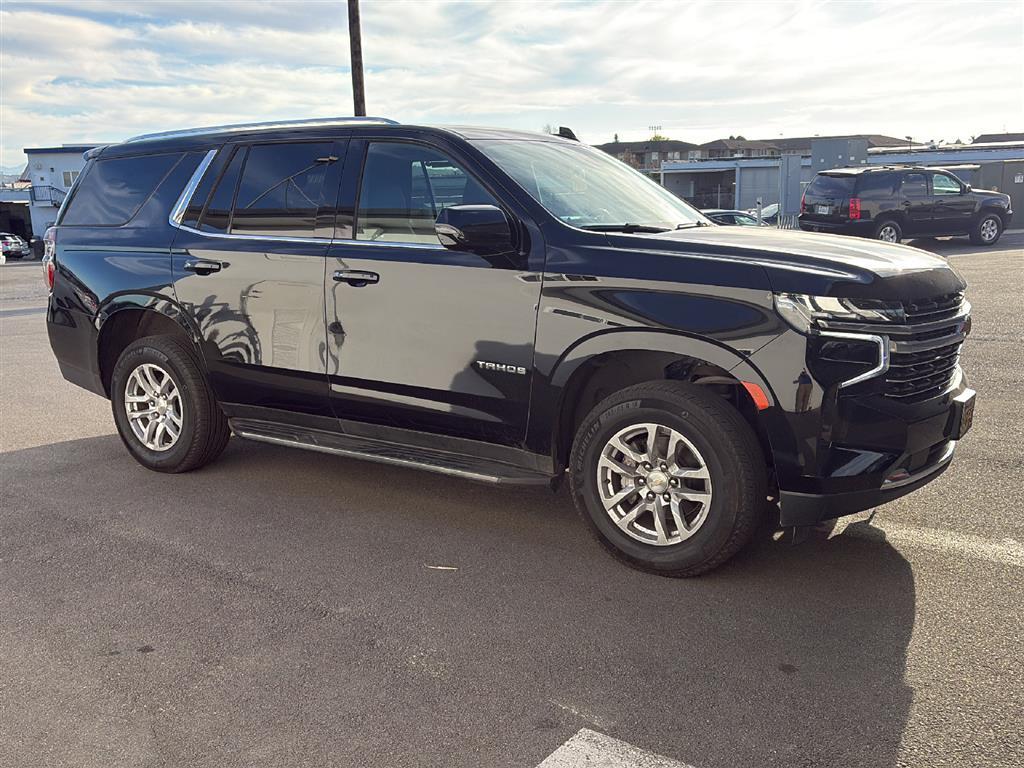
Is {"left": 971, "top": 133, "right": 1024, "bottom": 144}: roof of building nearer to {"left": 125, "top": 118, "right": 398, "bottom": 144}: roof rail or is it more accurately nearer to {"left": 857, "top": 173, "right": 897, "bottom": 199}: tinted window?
{"left": 857, "top": 173, "right": 897, "bottom": 199}: tinted window

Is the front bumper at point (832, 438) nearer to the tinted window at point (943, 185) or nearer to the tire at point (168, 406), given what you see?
the tire at point (168, 406)

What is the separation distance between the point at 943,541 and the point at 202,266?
407 cm

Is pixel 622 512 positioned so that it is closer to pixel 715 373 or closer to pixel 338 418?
pixel 715 373

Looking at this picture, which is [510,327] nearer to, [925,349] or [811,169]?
[925,349]

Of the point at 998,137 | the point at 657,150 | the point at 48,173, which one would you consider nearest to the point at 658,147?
the point at 657,150

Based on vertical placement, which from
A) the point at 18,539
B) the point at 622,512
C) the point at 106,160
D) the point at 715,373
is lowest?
the point at 18,539

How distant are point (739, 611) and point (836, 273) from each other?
1.37 meters

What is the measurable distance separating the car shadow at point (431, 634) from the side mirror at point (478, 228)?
4.62 feet

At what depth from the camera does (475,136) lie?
15.9 ft

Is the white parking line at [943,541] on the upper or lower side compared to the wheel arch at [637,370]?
lower

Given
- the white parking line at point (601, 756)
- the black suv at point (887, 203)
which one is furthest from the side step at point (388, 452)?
the black suv at point (887, 203)

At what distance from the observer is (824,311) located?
3672mm

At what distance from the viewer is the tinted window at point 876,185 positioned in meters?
19.5

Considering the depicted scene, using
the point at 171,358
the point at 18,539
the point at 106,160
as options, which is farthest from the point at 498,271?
the point at 106,160
